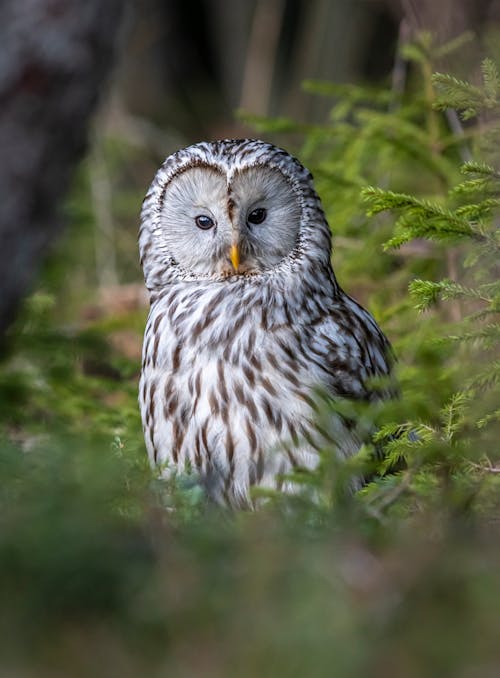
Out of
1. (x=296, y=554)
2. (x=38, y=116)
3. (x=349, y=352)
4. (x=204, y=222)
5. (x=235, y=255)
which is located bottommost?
(x=296, y=554)

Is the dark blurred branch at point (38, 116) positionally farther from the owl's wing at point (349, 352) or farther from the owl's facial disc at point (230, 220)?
the owl's wing at point (349, 352)

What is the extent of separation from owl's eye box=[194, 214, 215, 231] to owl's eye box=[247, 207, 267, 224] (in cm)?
15

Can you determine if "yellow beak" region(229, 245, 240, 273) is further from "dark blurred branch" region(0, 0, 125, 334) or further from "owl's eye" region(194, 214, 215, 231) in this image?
"dark blurred branch" region(0, 0, 125, 334)

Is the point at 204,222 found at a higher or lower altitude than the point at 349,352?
higher

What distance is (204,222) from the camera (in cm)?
439

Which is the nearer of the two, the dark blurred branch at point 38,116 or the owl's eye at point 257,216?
the dark blurred branch at point 38,116

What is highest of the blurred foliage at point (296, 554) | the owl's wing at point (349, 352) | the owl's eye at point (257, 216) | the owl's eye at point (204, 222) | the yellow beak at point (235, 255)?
the owl's eye at point (257, 216)

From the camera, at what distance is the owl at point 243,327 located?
405 cm

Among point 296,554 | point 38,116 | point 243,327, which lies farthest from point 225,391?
point 296,554

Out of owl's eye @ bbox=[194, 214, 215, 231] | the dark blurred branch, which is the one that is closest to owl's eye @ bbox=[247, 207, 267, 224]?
owl's eye @ bbox=[194, 214, 215, 231]

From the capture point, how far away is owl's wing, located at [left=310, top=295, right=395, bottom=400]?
4227 mm

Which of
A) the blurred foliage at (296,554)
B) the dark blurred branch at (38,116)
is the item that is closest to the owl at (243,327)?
the blurred foliage at (296,554)

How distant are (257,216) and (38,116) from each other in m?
1.14

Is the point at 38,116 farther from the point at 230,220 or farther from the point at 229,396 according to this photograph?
the point at 229,396
